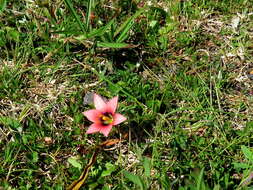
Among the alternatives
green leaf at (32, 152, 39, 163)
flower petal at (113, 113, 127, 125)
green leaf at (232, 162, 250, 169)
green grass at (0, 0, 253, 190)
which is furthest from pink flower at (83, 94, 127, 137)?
green leaf at (232, 162, 250, 169)

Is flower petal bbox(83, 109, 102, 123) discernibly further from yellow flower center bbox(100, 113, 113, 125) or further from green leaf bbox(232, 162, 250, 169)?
green leaf bbox(232, 162, 250, 169)

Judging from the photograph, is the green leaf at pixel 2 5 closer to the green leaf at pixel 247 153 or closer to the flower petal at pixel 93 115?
the flower petal at pixel 93 115

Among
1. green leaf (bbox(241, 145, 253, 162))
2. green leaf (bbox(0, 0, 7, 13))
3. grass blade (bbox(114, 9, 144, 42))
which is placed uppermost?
green leaf (bbox(0, 0, 7, 13))

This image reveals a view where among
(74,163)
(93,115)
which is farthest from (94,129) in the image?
(74,163)

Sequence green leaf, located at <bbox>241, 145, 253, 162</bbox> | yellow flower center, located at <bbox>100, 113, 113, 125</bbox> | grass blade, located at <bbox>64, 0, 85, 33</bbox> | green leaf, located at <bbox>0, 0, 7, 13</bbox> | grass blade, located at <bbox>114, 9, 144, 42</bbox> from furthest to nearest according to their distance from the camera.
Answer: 1. green leaf, located at <bbox>0, 0, 7, 13</bbox>
2. grass blade, located at <bbox>114, 9, 144, 42</bbox>
3. grass blade, located at <bbox>64, 0, 85, 33</bbox>
4. yellow flower center, located at <bbox>100, 113, 113, 125</bbox>
5. green leaf, located at <bbox>241, 145, 253, 162</bbox>

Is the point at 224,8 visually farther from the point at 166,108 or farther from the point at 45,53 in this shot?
the point at 45,53
